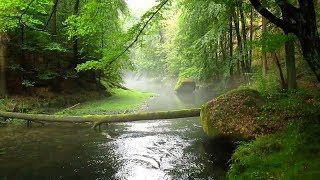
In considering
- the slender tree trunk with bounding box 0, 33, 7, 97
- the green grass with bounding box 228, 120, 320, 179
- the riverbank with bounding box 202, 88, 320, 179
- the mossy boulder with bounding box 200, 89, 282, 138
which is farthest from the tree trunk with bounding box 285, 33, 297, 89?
the slender tree trunk with bounding box 0, 33, 7, 97

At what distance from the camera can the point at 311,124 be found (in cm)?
738

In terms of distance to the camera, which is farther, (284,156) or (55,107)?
(55,107)

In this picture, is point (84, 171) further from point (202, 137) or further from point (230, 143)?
point (202, 137)

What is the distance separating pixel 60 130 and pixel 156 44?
45151mm

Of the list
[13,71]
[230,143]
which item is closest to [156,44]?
[13,71]

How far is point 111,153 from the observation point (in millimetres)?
10703

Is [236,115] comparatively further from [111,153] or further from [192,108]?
[192,108]

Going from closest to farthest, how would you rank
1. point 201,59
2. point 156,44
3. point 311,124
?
1. point 311,124
2. point 201,59
3. point 156,44

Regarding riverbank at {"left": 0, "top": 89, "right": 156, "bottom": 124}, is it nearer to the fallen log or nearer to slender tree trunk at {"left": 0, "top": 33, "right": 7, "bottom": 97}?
slender tree trunk at {"left": 0, "top": 33, "right": 7, "bottom": 97}

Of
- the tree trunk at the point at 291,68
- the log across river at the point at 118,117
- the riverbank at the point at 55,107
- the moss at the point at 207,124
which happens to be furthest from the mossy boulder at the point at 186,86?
the moss at the point at 207,124

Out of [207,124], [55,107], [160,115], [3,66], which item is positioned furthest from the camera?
[55,107]

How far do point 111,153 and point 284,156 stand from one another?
5766 mm

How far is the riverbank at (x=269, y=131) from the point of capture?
643 centimetres

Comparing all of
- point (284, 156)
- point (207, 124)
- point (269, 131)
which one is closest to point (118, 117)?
point (207, 124)
